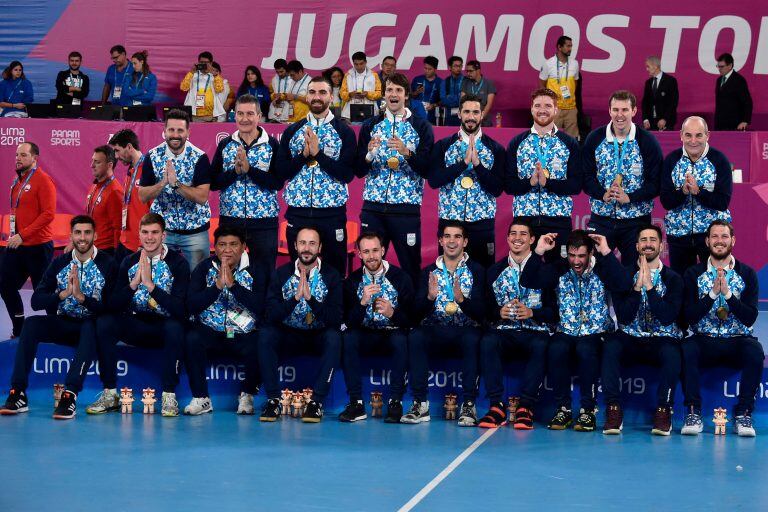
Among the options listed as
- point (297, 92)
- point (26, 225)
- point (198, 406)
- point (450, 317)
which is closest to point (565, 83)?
point (297, 92)

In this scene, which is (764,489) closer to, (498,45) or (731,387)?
(731,387)

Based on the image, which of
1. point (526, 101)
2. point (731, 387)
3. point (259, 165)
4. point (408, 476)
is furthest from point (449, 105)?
point (408, 476)

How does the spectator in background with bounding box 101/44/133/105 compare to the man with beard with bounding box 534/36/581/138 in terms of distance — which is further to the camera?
the spectator in background with bounding box 101/44/133/105

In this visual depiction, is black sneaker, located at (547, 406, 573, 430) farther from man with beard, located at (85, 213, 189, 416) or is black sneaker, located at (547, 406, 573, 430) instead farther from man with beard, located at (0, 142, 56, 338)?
man with beard, located at (0, 142, 56, 338)

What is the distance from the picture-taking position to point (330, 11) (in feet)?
58.4

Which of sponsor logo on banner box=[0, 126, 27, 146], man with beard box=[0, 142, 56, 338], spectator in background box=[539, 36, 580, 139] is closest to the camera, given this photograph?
man with beard box=[0, 142, 56, 338]

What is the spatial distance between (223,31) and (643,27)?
6218 millimetres

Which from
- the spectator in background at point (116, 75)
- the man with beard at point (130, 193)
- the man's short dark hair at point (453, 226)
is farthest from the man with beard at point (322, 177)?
the spectator in background at point (116, 75)

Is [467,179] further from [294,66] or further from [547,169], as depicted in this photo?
[294,66]

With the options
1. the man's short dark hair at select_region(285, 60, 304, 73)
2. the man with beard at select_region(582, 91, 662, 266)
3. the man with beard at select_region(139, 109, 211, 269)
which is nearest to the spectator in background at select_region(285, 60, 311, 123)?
the man's short dark hair at select_region(285, 60, 304, 73)

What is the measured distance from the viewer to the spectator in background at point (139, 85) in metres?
17.3

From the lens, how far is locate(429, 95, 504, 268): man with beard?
8.92 metres

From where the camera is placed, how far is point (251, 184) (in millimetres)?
9266

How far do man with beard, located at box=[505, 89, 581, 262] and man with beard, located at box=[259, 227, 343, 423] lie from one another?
1.51 m
